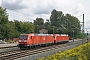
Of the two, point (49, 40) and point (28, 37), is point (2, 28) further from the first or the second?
point (28, 37)

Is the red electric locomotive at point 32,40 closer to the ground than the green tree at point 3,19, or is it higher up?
closer to the ground

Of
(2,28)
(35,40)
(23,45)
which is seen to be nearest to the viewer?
(23,45)

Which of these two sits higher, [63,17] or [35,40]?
[63,17]

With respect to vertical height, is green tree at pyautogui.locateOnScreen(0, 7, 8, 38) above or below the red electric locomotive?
above

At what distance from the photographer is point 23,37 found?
125 feet

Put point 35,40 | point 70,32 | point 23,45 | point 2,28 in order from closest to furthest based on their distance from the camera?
point 23,45 → point 35,40 → point 2,28 → point 70,32

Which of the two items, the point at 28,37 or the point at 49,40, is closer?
the point at 28,37

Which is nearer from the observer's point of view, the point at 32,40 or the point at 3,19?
the point at 32,40

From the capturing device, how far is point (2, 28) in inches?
2943

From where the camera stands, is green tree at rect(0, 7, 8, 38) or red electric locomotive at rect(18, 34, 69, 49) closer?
red electric locomotive at rect(18, 34, 69, 49)

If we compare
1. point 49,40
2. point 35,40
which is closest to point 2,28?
point 49,40

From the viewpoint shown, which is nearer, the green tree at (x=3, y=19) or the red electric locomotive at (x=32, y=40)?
the red electric locomotive at (x=32, y=40)

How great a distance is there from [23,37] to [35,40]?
A: 9.64 ft

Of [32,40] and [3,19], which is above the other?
[3,19]
